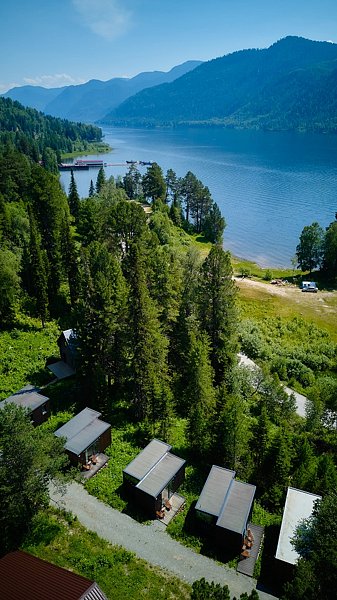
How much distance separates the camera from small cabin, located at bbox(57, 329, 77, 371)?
4153cm

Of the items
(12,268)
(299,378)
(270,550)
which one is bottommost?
(299,378)

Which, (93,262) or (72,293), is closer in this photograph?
(93,262)

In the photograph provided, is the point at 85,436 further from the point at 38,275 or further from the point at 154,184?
the point at 154,184

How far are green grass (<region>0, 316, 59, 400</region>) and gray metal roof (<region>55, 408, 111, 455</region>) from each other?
8.91 metres

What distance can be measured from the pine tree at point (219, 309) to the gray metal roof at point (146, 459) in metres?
13.1

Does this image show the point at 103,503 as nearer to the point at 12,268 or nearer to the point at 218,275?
the point at 218,275

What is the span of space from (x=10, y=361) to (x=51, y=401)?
7.83 m

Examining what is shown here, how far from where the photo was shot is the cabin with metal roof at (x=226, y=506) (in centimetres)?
2459

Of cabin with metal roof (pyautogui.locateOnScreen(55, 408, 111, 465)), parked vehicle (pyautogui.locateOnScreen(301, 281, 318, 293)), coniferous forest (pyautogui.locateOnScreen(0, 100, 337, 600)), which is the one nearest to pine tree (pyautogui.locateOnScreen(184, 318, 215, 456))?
coniferous forest (pyautogui.locateOnScreen(0, 100, 337, 600))

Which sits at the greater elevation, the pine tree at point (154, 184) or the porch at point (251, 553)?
the pine tree at point (154, 184)

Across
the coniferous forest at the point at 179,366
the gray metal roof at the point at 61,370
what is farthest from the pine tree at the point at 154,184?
the gray metal roof at the point at 61,370

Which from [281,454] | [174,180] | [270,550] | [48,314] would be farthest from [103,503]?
[174,180]

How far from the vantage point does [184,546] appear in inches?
981

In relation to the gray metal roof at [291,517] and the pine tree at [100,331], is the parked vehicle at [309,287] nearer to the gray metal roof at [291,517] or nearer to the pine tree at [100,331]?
the pine tree at [100,331]
